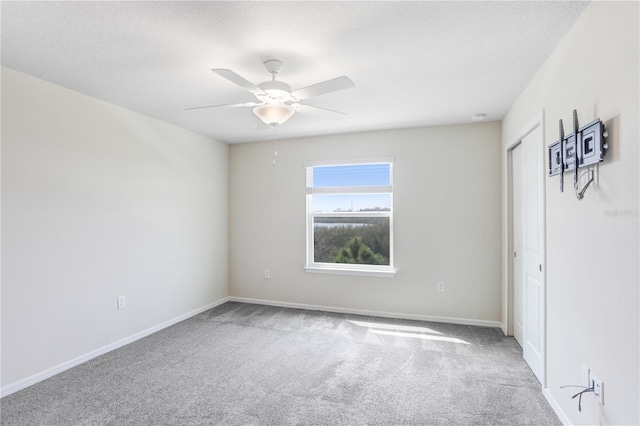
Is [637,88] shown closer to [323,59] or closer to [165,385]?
[323,59]

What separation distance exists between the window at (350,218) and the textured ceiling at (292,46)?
4.31 feet

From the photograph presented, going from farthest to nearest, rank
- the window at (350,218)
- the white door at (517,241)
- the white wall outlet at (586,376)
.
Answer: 1. the window at (350,218)
2. the white door at (517,241)
3. the white wall outlet at (586,376)

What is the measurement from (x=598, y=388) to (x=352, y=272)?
2818mm

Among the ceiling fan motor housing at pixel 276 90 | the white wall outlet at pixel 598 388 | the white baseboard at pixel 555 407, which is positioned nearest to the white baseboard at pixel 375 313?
the white baseboard at pixel 555 407

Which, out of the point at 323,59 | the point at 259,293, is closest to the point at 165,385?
the point at 259,293

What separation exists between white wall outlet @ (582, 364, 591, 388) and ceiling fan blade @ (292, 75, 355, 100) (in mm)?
2011

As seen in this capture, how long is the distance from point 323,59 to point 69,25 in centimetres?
149

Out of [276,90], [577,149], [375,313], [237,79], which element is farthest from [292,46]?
[375,313]

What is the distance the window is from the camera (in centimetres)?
424

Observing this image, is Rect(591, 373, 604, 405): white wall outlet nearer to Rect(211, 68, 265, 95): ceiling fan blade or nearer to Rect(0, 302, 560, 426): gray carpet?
Rect(0, 302, 560, 426): gray carpet

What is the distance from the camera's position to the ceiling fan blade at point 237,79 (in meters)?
1.85

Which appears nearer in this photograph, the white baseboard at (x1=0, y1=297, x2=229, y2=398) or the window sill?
the white baseboard at (x1=0, y1=297, x2=229, y2=398)

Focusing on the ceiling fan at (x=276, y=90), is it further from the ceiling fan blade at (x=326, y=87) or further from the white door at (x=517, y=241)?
the white door at (x=517, y=241)

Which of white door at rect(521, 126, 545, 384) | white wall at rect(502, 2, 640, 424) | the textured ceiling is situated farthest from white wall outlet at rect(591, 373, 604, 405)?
the textured ceiling
